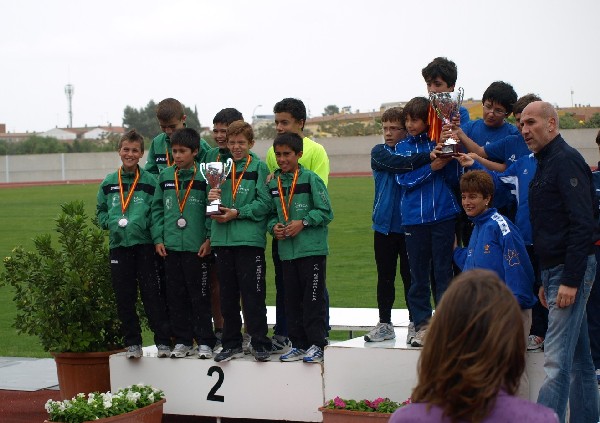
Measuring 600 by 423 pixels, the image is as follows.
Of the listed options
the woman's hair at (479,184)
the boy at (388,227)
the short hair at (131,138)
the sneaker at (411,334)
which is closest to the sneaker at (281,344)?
the boy at (388,227)

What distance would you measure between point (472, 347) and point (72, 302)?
5.54 meters

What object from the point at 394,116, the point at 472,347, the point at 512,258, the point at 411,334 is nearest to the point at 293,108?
the point at 394,116

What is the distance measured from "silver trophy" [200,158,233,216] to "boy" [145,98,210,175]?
29.9 inches

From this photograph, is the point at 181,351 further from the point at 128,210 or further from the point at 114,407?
the point at 128,210

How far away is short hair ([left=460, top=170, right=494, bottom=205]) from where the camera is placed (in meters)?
5.75

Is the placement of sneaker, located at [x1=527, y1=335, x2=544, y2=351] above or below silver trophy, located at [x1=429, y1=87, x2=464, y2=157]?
below

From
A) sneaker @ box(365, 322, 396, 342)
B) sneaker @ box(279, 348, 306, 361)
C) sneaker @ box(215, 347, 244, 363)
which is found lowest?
sneaker @ box(215, 347, 244, 363)

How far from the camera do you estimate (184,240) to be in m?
7.07

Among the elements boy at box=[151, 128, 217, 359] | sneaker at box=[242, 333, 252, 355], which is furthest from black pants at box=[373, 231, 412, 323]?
boy at box=[151, 128, 217, 359]

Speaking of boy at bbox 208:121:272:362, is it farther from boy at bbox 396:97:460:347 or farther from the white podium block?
boy at bbox 396:97:460:347

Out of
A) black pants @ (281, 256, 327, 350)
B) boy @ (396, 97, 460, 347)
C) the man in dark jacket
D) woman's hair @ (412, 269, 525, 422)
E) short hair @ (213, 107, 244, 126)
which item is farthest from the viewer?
short hair @ (213, 107, 244, 126)

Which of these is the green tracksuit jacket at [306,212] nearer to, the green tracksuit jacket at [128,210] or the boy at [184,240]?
the boy at [184,240]

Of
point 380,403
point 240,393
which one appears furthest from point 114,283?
point 380,403

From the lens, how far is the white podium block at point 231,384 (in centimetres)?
665
